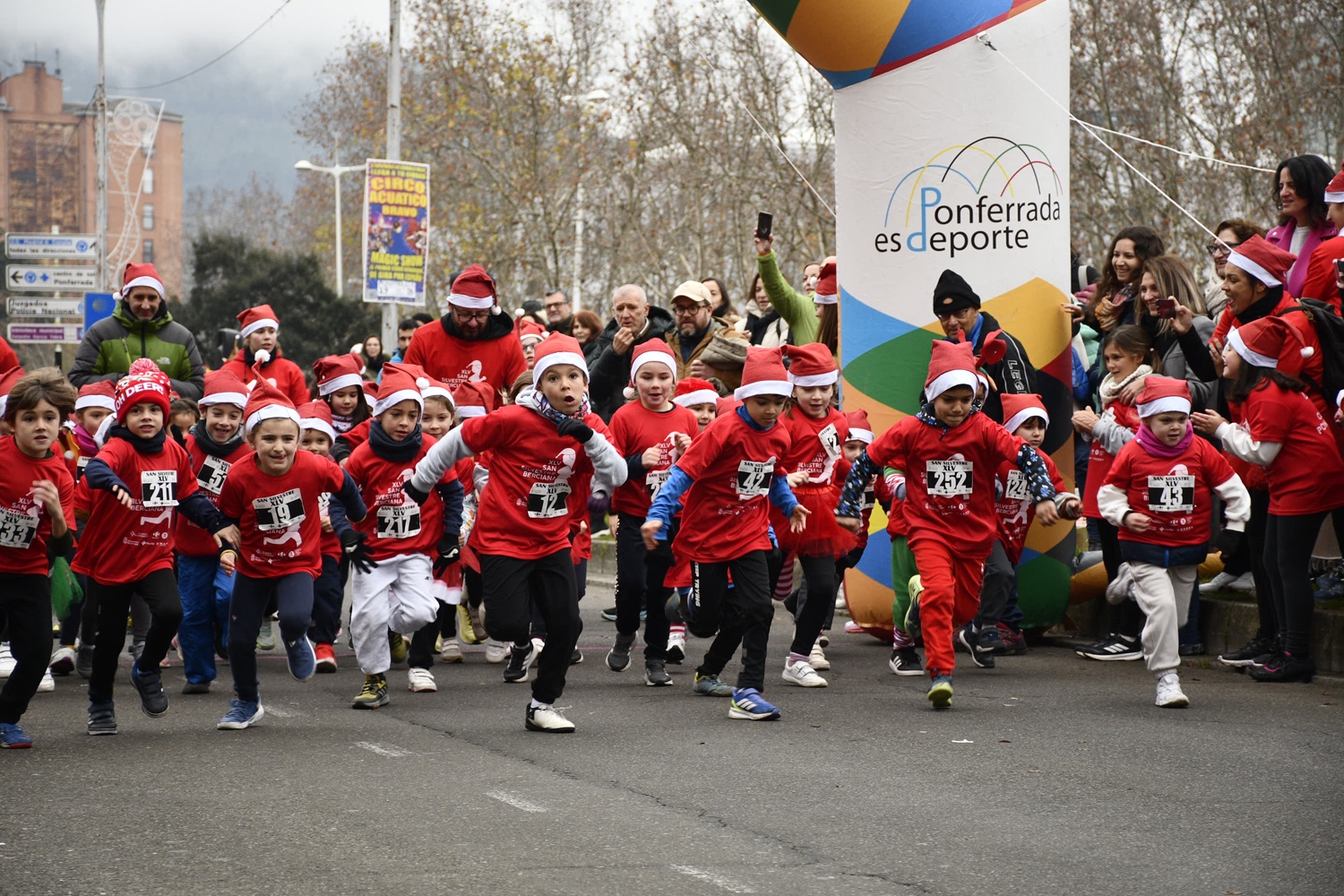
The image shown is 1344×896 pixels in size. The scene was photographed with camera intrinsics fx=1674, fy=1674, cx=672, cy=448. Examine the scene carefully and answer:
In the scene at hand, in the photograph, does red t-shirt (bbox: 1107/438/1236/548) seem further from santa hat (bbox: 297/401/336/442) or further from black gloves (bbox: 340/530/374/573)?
santa hat (bbox: 297/401/336/442)

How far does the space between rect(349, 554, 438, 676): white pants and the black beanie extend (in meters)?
3.60

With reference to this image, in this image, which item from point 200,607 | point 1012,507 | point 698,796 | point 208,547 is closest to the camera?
point 698,796

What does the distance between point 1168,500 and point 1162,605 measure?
59cm

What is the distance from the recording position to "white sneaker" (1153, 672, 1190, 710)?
27.7 ft

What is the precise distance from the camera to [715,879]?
5.23 meters

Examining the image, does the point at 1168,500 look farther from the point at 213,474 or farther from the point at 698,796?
the point at 213,474

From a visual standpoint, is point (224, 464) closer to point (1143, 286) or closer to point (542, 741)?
point (542, 741)

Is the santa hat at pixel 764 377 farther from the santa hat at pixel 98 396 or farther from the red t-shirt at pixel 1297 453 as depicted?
the santa hat at pixel 98 396

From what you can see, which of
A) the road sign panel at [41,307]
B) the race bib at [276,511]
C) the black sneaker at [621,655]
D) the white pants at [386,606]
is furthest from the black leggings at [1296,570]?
the road sign panel at [41,307]

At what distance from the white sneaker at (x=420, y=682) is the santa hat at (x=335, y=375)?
2.41 meters

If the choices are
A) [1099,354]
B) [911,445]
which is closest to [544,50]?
[1099,354]

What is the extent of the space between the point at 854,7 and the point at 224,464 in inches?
190

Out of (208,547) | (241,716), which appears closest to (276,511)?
(241,716)

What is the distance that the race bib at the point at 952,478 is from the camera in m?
8.99
